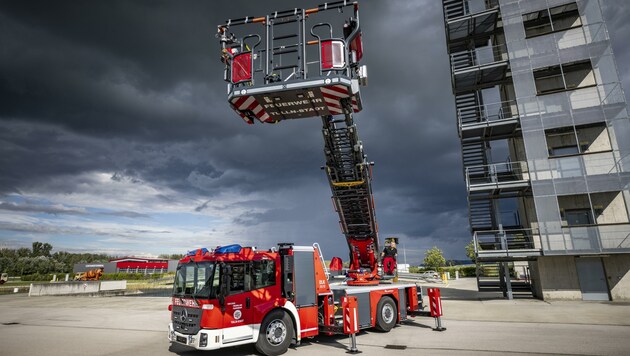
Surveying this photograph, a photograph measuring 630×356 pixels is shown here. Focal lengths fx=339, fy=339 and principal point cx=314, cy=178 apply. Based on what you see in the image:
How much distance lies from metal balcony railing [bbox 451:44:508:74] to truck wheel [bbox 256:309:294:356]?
20.7m

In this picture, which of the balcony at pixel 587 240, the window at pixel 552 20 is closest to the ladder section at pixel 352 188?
the balcony at pixel 587 240

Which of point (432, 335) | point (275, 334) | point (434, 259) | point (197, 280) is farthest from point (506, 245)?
point (434, 259)

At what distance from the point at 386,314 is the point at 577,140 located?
55.7 ft

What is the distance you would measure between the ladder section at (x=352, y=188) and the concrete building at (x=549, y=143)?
28.0 ft

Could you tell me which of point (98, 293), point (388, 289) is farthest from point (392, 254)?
point (98, 293)

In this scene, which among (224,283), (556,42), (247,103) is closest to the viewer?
(247,103)

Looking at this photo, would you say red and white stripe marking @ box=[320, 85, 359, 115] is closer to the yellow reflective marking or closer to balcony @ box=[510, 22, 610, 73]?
the yellow reflective marking

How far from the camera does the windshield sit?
27.8 feet

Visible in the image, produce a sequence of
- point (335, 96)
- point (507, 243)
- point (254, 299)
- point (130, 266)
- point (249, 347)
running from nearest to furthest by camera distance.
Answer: point (335, 96) < point (254, 299) < point (249, 347) < point (507, 243) < point (130, 266)

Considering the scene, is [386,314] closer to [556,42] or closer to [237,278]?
[237,278]

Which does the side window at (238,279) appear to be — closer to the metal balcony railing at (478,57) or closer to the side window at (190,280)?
the side window at (190,280)

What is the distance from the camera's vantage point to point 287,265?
9.42 meters

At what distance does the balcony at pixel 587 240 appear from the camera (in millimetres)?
18172

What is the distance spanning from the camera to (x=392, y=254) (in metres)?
16.0
